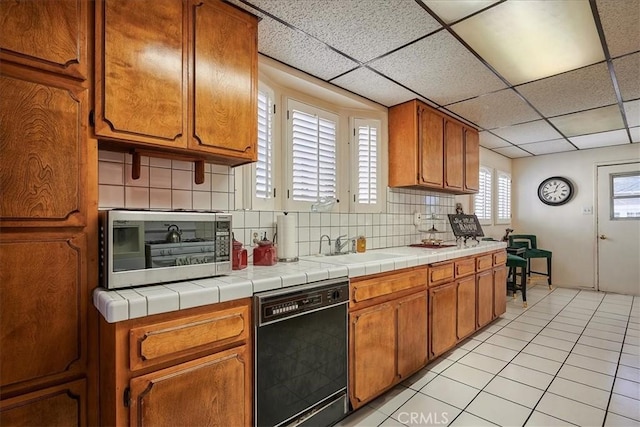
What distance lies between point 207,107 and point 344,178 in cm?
156

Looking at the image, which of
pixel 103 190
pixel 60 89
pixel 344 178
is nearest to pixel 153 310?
pixel 103 190

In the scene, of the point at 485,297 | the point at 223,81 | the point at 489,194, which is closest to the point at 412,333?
the point at 485,297

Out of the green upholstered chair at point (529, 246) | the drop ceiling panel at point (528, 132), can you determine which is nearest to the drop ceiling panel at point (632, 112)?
the drop ceiling panel at point (528, 132)

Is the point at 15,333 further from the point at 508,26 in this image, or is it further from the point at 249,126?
the point at 508,26

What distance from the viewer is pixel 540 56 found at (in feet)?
7.30

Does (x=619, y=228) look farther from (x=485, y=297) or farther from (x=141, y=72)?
(x=141, y=72)

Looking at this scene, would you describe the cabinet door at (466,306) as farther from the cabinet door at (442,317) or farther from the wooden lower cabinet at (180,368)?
the wooden lower cabinet at (180,368)

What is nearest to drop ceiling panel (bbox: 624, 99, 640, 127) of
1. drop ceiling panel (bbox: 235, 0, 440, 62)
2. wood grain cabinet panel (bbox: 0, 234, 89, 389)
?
drop ceiling panel (bbox: 235, 0, 440, 62)

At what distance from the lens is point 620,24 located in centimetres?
186

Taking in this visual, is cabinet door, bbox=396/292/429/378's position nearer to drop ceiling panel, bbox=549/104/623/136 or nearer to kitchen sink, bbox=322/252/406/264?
kitchen sink, bbox=322/252/406/264

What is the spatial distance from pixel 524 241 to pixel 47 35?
6.37m

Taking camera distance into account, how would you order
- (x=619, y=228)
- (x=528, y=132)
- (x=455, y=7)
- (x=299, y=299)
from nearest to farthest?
(x=299, y=299)
(x=455, y=7)
(x=528, y=132)
(x=619, y=228)

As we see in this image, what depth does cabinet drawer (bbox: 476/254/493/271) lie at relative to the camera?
10.5 ft

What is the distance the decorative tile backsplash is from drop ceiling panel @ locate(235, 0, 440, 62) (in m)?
0.98
